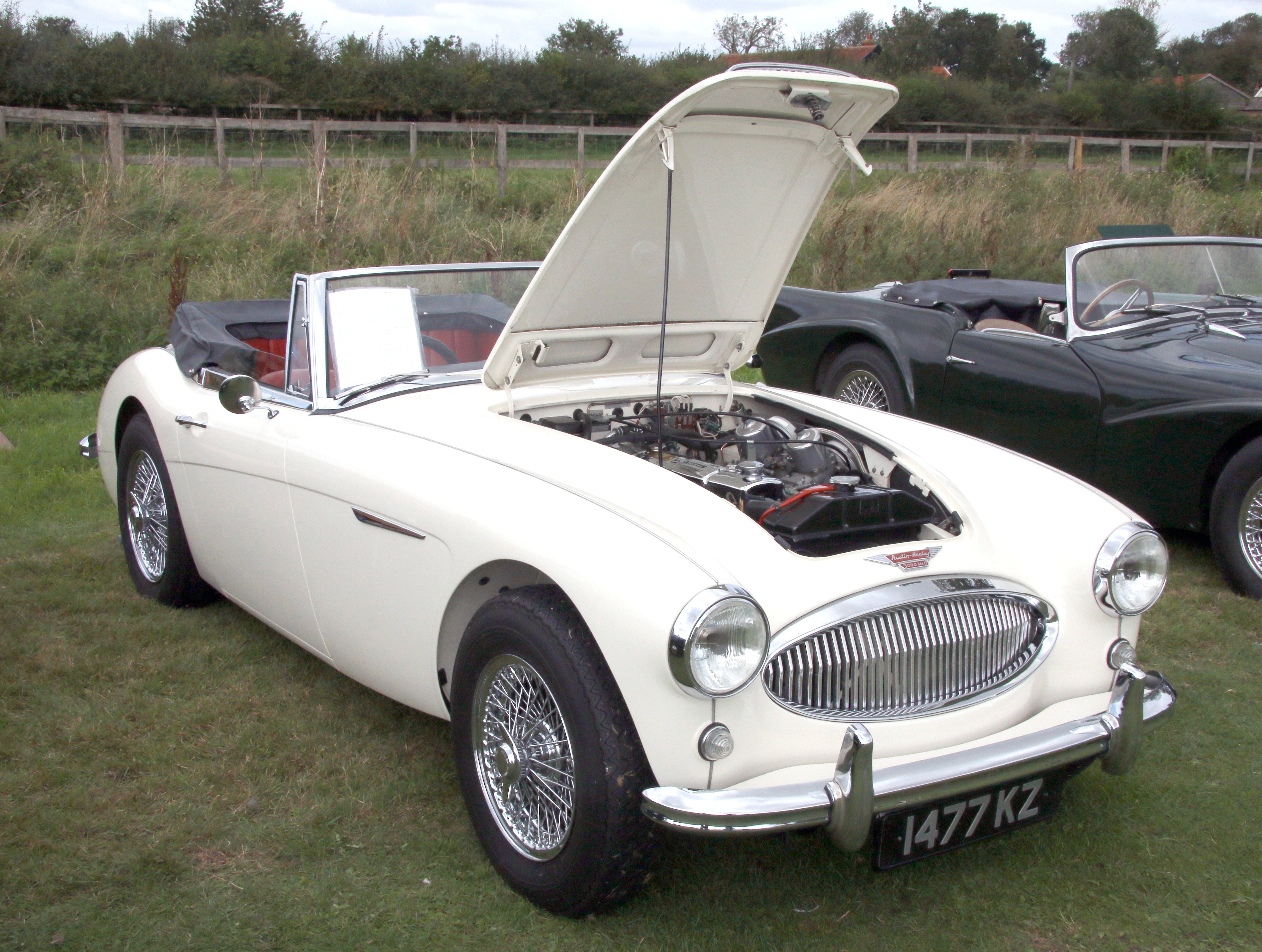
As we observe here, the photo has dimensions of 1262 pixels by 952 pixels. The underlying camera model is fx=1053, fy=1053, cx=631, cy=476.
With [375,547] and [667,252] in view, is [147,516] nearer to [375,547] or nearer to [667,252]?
[375,547]

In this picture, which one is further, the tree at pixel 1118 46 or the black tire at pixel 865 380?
the tree at pixel 1118 46

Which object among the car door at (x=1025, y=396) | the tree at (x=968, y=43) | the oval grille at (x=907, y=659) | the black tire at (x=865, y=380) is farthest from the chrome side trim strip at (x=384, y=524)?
the tree at (x=968, y=43)

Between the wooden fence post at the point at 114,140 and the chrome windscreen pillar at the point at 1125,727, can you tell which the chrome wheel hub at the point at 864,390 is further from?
the wooden fence post at the point at 114,140

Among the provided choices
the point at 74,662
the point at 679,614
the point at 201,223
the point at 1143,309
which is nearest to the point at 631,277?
the point at 679,614

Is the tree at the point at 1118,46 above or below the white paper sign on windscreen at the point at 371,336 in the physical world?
above

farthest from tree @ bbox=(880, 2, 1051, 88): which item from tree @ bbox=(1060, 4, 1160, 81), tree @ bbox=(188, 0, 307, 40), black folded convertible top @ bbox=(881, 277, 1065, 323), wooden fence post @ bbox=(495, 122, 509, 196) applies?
black folded convertible top @ bbox=(881, 277, 1065, 323)

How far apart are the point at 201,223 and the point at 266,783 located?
9344 millimetres

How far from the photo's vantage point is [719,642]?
205cm

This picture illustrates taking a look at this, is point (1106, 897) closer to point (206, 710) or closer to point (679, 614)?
point (679, 614)

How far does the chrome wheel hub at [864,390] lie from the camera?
236 inches

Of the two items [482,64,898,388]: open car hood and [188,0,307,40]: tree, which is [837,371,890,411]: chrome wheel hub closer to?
[482,64,898,388]: open car hood

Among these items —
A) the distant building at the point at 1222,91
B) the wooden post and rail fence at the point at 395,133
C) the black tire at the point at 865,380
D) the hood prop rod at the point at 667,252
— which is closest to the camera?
the hood prop rod at the point at 667,252

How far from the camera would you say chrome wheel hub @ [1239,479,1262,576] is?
4164mm

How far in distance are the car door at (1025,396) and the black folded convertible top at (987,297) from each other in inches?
26.3
